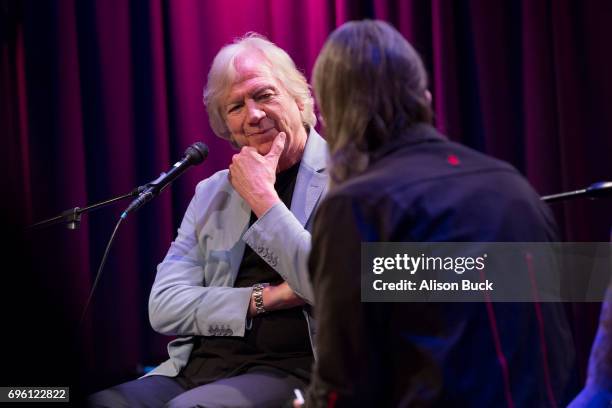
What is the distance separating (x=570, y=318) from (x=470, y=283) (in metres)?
A: 1.59

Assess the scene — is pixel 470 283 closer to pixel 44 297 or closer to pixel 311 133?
pixel 44 297

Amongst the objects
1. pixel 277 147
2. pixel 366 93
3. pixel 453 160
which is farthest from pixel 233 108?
pixel 453 160

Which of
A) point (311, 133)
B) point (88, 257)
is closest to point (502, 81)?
point (311, 133)

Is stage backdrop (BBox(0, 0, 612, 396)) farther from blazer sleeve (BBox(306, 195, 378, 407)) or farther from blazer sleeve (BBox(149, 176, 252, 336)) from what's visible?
blazer sleeve (BBox(306, 195, 378, 407))

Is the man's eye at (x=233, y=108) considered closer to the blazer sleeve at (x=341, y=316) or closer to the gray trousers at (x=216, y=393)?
the gray trousers at (x=216, y=393)

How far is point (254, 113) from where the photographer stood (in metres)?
2.19

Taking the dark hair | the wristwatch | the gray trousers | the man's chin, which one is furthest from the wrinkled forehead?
the dark hair

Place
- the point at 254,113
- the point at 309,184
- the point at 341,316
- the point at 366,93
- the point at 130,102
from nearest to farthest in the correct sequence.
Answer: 1. the point at 341,316
2. the point at 366,93
3. the point at 309,184
4. the point at 254,113
5. the point at 130,102

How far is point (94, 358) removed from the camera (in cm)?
301

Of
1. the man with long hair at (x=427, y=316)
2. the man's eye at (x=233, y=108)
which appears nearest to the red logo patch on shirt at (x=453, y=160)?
the man with long hair at (x=427, y=316)

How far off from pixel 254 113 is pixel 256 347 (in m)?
0.71

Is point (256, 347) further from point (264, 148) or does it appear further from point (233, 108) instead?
point (233, 108)

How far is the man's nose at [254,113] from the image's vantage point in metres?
2.18

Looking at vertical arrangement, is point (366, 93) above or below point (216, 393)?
above
